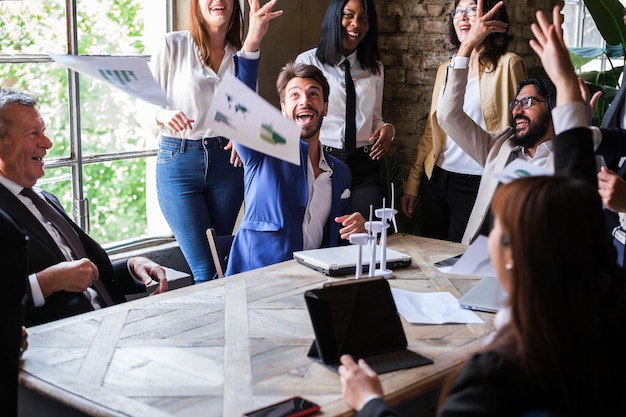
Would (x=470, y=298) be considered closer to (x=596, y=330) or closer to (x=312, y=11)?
(x=596, y=330)

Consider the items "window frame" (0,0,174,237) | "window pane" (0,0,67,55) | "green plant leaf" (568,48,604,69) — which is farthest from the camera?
"green plant leaf" (568,48,604,69)

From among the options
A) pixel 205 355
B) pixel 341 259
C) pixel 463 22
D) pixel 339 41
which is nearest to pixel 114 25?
pixel 339 41

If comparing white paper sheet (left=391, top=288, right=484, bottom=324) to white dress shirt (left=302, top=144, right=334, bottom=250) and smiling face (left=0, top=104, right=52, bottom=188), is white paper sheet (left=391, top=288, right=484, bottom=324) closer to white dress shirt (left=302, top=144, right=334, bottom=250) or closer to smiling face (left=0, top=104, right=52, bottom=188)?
white dress shirt (left=302, top=144, right=334, bottom=250)

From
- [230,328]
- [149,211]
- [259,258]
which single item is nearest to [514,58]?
[259,258]

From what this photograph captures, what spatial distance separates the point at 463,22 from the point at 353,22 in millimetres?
547

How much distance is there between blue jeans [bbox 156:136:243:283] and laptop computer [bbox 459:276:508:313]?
1.57 meters

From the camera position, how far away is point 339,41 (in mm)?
4277

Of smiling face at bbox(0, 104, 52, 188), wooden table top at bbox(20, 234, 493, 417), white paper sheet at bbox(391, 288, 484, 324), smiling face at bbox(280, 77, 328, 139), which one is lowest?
wooden table top at bbox(20, 234, 493, 417)

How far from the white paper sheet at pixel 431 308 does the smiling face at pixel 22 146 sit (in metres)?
1.28

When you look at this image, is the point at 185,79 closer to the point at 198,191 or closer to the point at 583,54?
the point at 198,191

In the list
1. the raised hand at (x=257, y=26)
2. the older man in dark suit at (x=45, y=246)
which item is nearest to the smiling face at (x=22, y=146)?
the older man in dark suit at (x=45, y=246)

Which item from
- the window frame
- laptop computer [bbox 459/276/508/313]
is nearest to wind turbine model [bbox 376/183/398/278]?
laptop computer [bbox 459/276/508/313]

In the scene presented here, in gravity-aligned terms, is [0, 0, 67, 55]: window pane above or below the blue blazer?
above

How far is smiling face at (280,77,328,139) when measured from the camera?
11.2 ft
